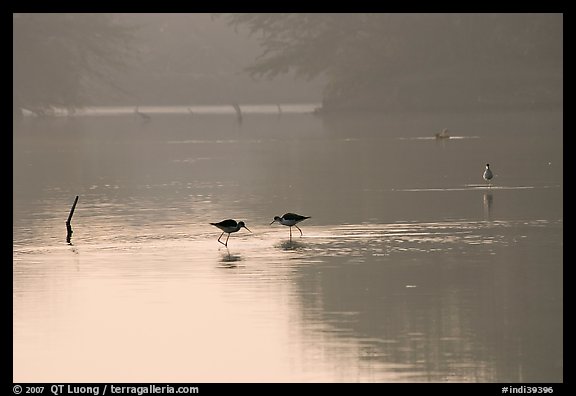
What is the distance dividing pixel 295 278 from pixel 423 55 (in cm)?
7895

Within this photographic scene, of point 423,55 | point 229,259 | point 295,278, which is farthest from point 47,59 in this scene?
point 295,278

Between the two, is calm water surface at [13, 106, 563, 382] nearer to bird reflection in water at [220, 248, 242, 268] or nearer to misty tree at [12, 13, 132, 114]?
bird reflection in water at [220, 248, 242, 268]

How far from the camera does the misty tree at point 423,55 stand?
92.1m

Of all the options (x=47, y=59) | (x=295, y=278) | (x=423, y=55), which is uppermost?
(x=47, y=59)

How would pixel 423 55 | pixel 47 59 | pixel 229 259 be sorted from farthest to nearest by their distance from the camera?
pixel 47 59
pixel 423 55
pixel 229 259

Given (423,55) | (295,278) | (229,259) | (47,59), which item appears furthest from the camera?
(47,59)

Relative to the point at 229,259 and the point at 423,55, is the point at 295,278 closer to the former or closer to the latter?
the point at 229,259

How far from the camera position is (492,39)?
94562mm

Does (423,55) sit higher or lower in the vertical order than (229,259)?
higher

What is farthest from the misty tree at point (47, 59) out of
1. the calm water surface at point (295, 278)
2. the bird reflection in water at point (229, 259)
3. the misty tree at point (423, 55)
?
the bird reflection in water at point (229, 259)

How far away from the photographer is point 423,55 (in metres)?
95.2

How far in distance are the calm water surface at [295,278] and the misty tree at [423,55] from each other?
55169 millimetres
